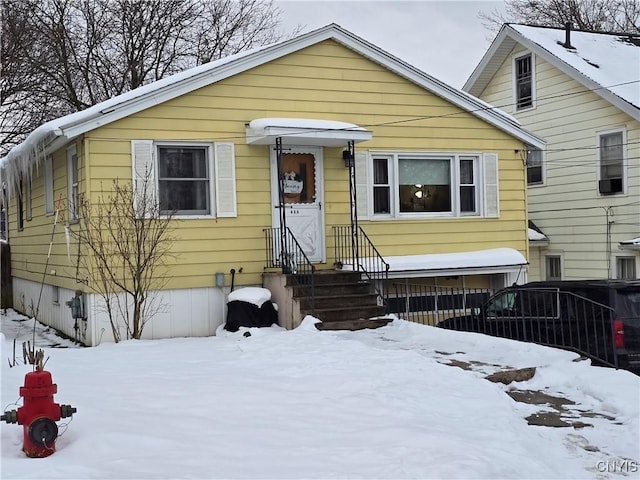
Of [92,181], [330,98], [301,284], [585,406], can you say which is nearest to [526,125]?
[330,98]

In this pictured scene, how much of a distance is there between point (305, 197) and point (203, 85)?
2.79 m

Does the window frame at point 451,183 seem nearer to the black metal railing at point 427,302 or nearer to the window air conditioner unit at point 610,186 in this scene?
the black metal railing at point 427,302

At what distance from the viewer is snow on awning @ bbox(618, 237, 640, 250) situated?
15992 millimetres

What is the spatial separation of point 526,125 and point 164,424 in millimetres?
16742

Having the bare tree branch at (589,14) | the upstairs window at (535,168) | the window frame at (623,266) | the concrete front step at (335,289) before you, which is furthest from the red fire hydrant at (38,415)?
the bare tree branch at (589,14)

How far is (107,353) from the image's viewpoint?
355 inches

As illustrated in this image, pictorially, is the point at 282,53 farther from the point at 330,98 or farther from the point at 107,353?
the point at 107,353

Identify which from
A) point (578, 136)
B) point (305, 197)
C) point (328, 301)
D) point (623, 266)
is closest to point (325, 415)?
point (328, 301)

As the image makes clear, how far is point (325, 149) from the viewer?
42.1ft

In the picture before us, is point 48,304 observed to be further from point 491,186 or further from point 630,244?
point 630,244

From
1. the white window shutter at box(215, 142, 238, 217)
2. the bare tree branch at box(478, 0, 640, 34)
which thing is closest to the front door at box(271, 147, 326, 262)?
the white window shutter at box(215, 142, 238, 217)

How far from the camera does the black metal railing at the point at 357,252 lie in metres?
12.6

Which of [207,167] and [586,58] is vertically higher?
[586,58]

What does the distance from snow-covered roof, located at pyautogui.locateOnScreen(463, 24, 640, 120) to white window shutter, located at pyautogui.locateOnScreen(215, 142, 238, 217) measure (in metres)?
9.91
